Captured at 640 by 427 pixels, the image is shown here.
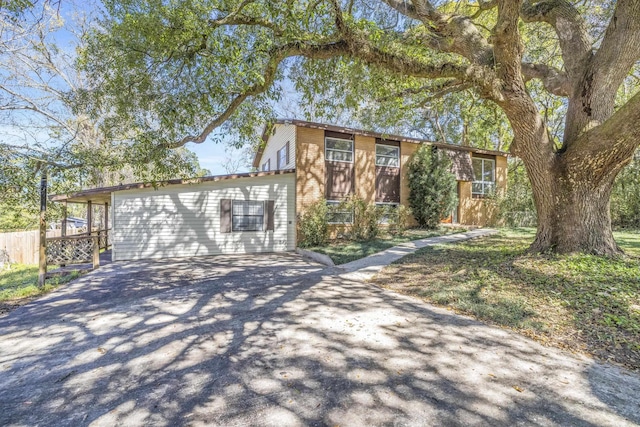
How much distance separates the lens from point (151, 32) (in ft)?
19.0

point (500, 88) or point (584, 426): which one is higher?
point (500, 88)

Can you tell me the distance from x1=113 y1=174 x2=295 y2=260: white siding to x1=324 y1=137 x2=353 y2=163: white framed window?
82.0 inches

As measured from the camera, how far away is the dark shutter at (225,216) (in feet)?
38.6

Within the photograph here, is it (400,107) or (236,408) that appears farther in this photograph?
(400,107)

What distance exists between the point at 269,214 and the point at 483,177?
1293 cm

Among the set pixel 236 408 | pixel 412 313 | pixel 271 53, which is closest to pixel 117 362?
pixel 236 408

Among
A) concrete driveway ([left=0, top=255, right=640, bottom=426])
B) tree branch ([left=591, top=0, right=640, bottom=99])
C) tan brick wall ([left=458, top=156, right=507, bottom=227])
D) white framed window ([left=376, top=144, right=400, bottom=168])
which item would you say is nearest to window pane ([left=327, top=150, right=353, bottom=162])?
white framed window ([left=376, top=144, right=400, bottom=168])

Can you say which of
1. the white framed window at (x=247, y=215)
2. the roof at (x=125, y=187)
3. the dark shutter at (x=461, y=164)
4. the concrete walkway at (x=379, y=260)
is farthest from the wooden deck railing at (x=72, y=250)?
the dark shutter at (x=461, y=164)

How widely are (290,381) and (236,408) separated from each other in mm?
553

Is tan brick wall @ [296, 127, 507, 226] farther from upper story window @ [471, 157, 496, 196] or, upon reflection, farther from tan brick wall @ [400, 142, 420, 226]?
upper story window @ [471, 157, 496, 196]

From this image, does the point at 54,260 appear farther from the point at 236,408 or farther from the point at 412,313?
the point at 412,313

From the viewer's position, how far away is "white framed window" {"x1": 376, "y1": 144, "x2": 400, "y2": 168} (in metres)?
14.5

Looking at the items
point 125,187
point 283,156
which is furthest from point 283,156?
point 125,187

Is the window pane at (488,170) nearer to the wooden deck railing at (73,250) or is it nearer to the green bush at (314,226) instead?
the green bush at (314,226)
